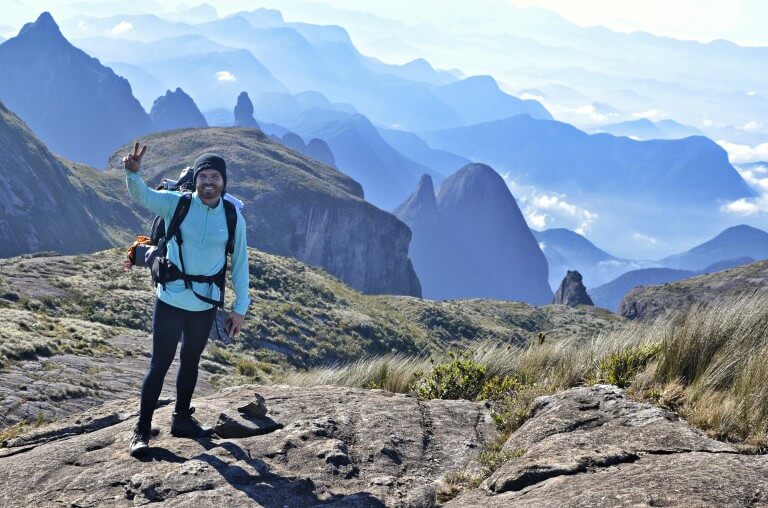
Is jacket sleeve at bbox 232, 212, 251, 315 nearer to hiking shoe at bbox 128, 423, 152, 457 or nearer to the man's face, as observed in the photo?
the man's face

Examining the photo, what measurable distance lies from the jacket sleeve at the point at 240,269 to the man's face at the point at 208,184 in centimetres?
40

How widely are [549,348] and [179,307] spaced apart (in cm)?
569

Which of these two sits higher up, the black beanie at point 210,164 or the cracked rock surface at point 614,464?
the black beanie at point 210,164

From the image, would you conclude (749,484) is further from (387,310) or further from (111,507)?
(387,310)

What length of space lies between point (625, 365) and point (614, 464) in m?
2.73

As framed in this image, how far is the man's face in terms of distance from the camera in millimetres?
6711

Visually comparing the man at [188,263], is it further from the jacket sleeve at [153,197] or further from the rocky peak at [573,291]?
the rocky peak at [573,291]

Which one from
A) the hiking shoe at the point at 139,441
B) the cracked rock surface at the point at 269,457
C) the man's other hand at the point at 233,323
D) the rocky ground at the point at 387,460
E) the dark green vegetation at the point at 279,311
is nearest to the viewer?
the rocky ground at the point at 387,460

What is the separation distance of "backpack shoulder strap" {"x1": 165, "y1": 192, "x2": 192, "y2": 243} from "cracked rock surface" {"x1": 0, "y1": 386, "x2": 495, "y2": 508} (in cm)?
215

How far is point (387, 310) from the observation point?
185ft

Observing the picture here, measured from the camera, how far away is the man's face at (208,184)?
6711mm

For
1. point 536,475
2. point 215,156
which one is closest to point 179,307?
point 215,156

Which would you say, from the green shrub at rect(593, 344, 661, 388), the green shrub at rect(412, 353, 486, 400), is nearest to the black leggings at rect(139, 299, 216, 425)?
the green shrub at rect(412, 353, 486, 400)

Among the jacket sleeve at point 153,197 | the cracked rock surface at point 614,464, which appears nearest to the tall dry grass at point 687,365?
the cracked rock surface at point 614,464
